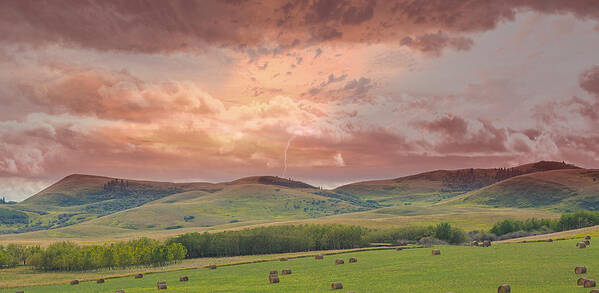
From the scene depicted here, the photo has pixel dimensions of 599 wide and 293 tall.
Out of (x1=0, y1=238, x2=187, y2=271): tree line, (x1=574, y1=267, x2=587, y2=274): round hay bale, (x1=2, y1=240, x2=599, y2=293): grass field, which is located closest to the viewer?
(x1=2, y1=240, x2=599, y2=293): grass field

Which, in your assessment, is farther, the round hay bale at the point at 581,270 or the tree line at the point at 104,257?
the tree line at the point at 104,257

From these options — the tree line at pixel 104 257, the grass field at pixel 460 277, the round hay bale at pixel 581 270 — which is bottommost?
the tree line at pixel 104 257

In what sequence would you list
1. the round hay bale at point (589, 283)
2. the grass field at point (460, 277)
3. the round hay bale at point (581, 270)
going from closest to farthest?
the round hay bale at point (589, 283) → the grass field at point (460, 277) → the round hay bale at point (581, 270)

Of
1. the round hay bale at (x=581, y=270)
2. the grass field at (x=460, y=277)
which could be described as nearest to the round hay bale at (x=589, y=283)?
the grass field at (x=460, y=277)

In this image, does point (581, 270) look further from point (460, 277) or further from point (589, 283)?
point (460, 277)

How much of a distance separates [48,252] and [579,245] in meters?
159

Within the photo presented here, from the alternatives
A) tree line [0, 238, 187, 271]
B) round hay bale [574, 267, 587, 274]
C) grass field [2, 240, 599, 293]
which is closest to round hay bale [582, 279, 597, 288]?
grass field [2, 240, 599, 293]

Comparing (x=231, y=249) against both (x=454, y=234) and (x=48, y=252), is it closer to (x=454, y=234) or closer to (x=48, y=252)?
(x=48, y=252)

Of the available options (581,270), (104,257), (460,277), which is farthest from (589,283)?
(104,257)

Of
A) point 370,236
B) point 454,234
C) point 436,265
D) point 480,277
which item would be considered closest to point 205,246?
point 370,236

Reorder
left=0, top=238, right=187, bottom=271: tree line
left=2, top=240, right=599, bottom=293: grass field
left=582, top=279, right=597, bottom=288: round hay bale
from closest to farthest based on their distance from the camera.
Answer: left=582, top=279, right=597, bottom=288: round hay bale → left=2, top=240, right=599, bottom=293: grass field → left=0, top=238, right=187, bottom=271: tree line

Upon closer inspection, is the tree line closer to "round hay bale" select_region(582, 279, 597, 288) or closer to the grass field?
the grass field

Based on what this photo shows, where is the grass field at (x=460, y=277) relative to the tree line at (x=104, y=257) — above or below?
above

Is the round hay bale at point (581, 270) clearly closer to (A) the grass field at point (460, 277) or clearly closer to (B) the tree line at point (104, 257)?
(A) the grass field at point (460, 277)
